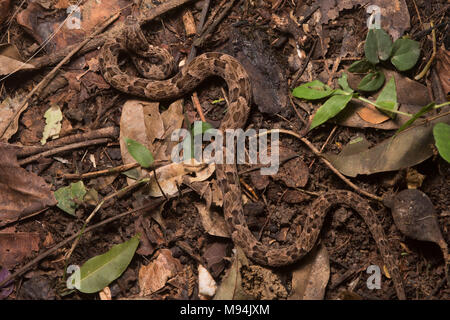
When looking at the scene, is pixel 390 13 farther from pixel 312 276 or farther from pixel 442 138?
pixel 312 276

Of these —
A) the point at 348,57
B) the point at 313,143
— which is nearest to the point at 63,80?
the point at 313,143

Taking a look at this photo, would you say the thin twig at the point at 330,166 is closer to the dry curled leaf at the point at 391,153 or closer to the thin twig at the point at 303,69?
the dry curled leaf at the point at 391,153

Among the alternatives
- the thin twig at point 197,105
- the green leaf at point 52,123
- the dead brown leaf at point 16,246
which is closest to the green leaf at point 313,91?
the thin twig at point 197,105

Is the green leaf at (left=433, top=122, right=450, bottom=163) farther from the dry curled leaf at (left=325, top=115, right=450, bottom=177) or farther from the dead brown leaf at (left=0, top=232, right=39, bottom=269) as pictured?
the dead brown leaf at (left=0, top=232, right=39, bottom=269)
